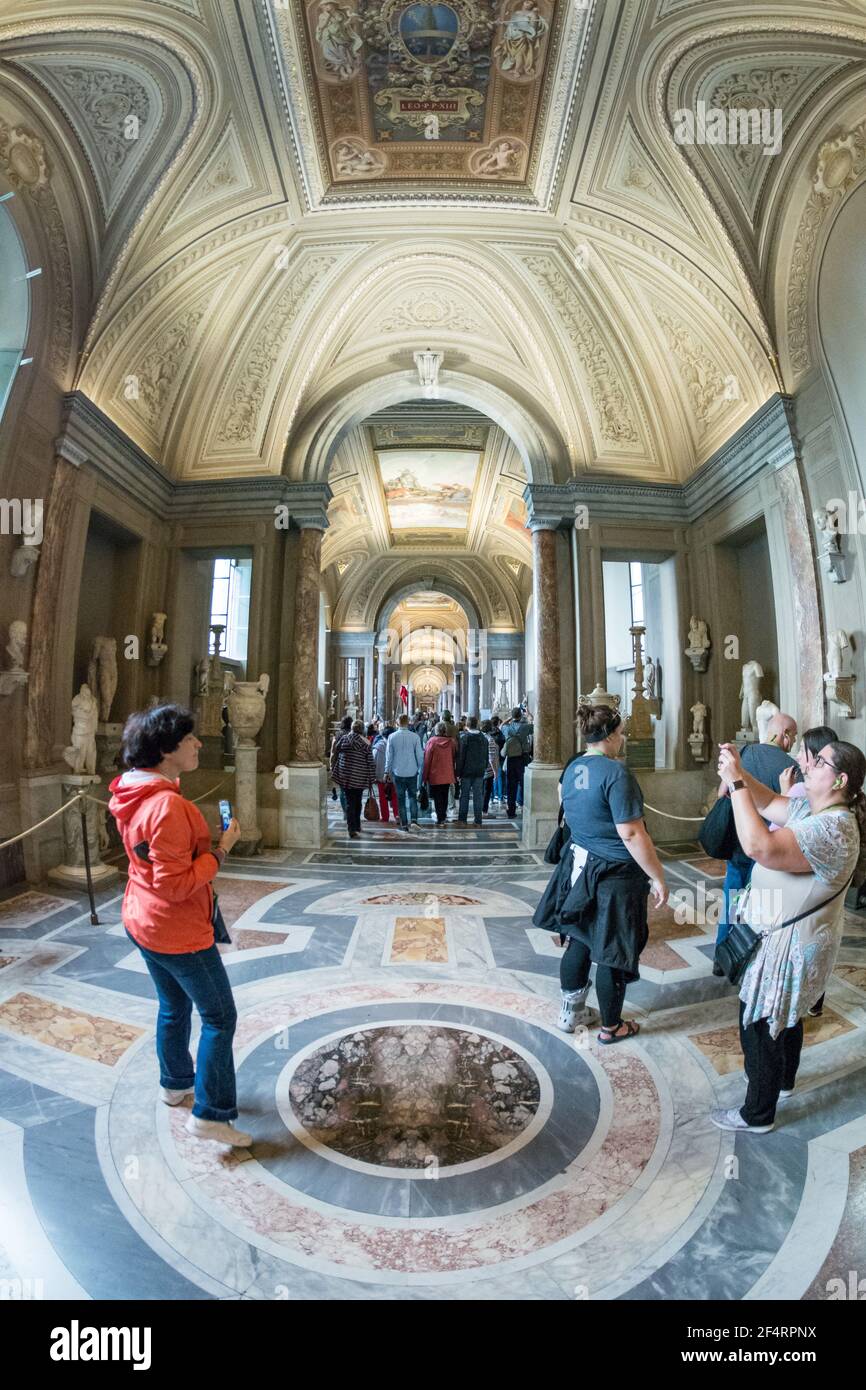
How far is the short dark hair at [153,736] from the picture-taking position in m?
2.42

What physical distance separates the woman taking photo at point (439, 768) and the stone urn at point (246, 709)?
9.44ft

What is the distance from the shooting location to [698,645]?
9.60 metres

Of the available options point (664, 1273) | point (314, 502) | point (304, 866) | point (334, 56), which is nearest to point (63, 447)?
point (314, 502)

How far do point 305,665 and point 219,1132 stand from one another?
7.42 metres

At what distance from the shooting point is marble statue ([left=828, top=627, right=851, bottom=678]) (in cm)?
654

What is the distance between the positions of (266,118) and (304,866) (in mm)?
8517

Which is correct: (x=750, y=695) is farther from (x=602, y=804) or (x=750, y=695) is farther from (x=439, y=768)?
(x=602, y=804)

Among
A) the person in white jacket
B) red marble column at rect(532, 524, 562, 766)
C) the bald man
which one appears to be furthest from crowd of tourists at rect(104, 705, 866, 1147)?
red marble column at rect(532, 524, 562, 766)

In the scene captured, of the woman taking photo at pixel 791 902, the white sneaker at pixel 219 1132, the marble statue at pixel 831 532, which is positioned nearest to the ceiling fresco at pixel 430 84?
the marble statue at pixel 831 532

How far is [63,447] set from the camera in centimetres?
Result: 723

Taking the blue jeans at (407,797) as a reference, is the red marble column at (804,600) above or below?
above

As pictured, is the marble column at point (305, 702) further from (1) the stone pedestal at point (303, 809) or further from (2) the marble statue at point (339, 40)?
(2) the marble statue at point (339, 40)

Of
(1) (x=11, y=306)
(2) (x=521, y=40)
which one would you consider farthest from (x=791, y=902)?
(1) (x=11, y=306)
